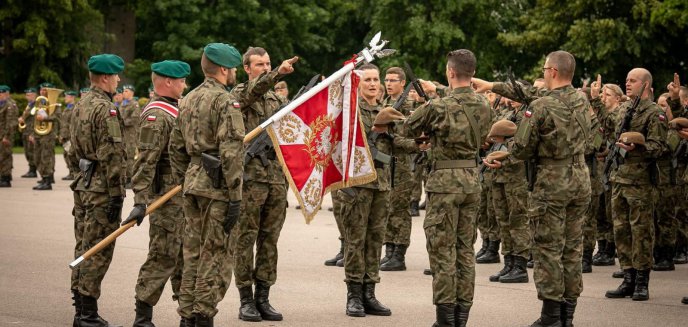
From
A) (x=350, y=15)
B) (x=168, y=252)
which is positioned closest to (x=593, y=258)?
(x=168, y=252)

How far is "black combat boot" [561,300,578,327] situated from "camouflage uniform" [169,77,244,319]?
304 centimetres

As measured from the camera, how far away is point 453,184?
880 centimetres

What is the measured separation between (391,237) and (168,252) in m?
4.56

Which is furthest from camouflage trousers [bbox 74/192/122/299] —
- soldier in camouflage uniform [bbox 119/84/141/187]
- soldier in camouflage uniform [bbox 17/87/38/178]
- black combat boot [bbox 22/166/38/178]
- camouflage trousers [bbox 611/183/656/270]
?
black combat boot [bbox 22/166/38/178]

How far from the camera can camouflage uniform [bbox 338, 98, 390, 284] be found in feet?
32.3

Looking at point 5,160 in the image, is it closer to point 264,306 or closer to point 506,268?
point 506,268

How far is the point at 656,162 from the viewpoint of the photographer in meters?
11.2

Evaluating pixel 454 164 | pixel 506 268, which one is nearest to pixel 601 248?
pixel 506 268

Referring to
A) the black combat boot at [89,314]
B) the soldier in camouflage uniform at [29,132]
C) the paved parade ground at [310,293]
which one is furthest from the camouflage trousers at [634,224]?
the soldier in camouflage uniform at [29,132]

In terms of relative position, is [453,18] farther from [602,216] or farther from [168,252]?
[168,252]

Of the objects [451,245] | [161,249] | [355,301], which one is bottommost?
[355,301]

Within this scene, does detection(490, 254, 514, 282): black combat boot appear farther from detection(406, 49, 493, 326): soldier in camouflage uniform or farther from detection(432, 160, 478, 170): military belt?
detection(432, 160, 478, 170): military belt

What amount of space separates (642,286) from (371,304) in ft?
9.69

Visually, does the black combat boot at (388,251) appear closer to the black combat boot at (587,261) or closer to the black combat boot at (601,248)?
the black combat boot at (587,261)
